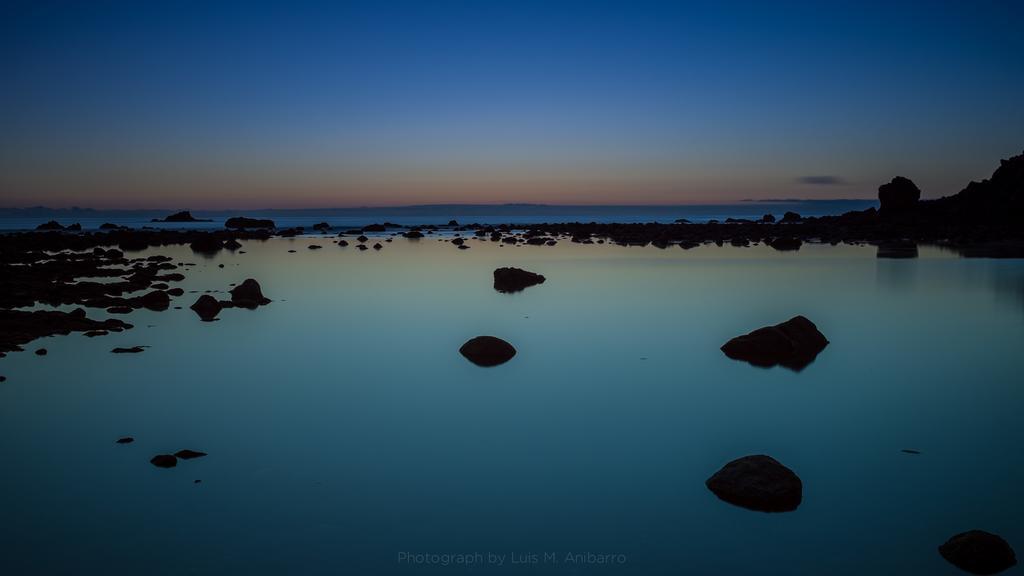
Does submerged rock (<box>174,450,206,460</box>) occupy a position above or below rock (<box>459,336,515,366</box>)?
below

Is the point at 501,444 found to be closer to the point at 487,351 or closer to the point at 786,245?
the point at 487,351

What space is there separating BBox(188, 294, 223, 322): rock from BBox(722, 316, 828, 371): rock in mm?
13007

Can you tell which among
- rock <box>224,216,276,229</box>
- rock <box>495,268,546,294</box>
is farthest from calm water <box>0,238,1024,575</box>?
rock <box>224,216,276,229</box>

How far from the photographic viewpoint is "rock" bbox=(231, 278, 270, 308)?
19422 mm

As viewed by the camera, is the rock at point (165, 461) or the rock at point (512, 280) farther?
the rock at point (512, 280)

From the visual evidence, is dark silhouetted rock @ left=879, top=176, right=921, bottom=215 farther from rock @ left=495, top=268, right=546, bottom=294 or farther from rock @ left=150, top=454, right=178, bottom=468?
rock @ left=150, top=454, right=178, bottom=468

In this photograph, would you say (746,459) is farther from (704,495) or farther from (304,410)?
(304,410)

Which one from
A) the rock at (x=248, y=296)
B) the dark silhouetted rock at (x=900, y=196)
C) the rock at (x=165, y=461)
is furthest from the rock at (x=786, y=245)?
the rock at (x=165, y=461)

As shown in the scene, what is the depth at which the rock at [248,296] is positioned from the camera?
19422 mm

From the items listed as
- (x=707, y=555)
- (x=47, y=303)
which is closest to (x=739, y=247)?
(x=47, y=303)

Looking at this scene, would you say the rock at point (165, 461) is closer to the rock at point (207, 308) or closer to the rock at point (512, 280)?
the rock at point (207, 308)

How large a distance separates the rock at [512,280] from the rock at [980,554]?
17.8m

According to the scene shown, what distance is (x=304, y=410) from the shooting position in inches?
366

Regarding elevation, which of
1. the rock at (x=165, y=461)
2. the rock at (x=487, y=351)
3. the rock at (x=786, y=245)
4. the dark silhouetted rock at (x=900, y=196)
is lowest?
the rock at (x=165, y=461)
